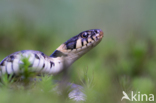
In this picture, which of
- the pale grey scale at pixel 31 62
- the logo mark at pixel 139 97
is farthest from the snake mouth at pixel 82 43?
the logo mark at pixel 139 97

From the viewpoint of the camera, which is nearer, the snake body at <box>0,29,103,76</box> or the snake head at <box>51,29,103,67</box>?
the snake body at <box>0,29,103,76</box>

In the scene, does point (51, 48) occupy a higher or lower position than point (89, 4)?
lower

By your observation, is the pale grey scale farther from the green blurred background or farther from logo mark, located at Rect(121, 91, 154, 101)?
logo mark, located at Rect(121, 91, 154, 101)

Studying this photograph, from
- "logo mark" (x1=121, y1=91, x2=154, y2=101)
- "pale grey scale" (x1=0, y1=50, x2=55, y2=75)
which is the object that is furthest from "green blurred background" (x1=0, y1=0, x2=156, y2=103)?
"pale grey scale" (x1=0, y1=50, x2=55, y2=75)

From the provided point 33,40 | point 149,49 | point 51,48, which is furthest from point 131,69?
point 33,40

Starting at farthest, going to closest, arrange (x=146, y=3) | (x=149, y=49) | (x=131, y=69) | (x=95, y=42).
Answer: (x=146, y=3)
(x=95, y=42)
(x=149, y=49)
(x=131, y=69)

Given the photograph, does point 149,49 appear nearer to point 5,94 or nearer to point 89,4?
point 5,94

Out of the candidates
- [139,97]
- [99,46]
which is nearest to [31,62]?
[139,97]

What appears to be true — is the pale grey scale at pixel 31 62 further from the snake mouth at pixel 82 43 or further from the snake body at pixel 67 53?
the snake mouth at pixel 82 43
